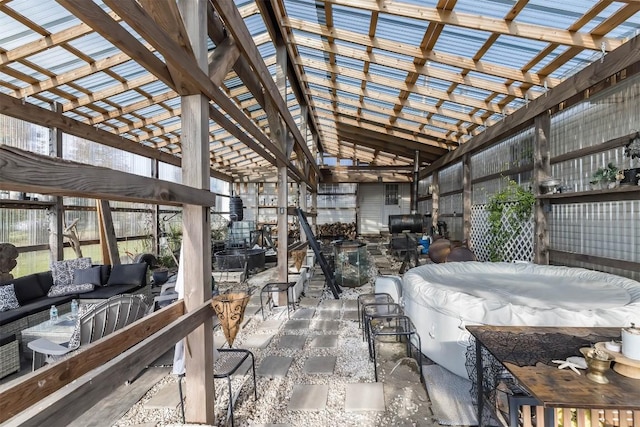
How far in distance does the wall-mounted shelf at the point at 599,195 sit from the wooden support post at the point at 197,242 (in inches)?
147

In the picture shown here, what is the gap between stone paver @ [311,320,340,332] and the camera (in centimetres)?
409

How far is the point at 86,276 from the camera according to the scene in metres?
5.22

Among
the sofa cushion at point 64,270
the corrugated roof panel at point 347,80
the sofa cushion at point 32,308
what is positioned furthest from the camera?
the corrugated roof panel at point 347,80

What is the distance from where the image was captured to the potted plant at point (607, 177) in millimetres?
3225

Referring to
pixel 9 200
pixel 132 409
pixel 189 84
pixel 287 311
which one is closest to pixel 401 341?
pixel 287 311

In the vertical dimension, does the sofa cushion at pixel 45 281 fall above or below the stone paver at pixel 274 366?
above

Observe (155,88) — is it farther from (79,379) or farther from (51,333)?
(79,379)

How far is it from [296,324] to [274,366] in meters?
1.18

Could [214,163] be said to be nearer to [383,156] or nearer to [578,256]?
[383,156]

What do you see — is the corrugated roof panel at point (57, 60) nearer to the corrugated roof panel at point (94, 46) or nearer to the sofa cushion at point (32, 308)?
the corrugated roof panel at point (94, 46)

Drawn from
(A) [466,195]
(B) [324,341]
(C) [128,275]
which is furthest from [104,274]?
(A) [466,195]

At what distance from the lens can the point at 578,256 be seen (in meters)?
3.98

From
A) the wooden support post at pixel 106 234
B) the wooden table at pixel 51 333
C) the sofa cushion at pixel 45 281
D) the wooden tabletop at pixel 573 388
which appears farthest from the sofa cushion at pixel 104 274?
Result: the wooden tabletop at pixel 573 388

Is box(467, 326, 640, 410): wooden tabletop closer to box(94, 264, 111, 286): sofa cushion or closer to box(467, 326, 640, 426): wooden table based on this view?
box(467, 326, 640, 426): wooden table
